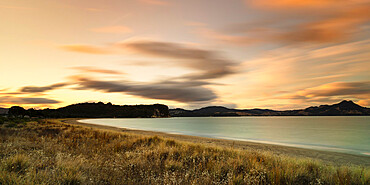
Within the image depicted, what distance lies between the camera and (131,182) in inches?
203

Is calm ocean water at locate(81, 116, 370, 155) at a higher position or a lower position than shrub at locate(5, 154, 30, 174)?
lower

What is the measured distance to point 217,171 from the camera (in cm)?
621

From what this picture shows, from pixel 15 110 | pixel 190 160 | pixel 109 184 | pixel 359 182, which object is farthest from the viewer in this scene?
pixel 15 110

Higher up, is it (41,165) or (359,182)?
(41,165)

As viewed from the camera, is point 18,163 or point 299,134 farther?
point 299,134

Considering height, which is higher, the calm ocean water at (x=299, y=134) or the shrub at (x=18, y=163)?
the shrub at (x=18, y=163)

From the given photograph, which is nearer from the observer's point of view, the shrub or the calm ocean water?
the shrub

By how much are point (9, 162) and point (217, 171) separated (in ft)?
19.9

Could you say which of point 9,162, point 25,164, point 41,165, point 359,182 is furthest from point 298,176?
point 9,162

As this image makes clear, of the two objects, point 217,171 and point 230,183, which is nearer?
point 230,183

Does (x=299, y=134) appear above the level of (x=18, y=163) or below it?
below

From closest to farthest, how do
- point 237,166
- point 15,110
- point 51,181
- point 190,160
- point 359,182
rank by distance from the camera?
1. point 51,181
2. point 359,182
3. point 237,166
4. point 190,160
5. point 15,110

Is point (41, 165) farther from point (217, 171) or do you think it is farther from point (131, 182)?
point (217, 171)

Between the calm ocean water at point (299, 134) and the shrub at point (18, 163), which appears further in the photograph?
the calm ocean water at point (299, 134)
